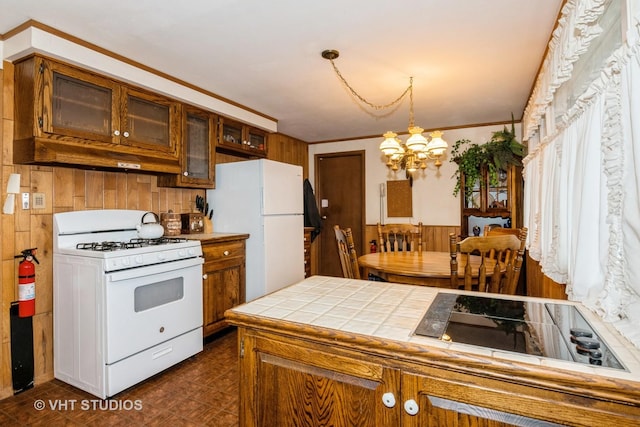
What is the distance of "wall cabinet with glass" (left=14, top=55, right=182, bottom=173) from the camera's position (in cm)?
210

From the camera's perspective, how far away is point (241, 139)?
3.79 m

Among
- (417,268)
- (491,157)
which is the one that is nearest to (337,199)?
(491,157)

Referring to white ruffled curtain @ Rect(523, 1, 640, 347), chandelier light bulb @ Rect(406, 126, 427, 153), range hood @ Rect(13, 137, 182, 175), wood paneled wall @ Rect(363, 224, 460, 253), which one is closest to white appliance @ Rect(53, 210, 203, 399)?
range hood @ Rect(13, 137, 182, 175)

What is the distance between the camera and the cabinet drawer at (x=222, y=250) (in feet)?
9.73

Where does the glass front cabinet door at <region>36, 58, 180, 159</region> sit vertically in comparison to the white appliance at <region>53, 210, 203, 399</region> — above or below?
above

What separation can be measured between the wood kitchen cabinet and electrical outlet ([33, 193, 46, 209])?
44.2 inches

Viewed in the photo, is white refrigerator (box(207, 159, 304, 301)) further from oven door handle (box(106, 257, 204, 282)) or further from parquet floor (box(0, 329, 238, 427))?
parquet floor (box(0, 329, 238, 427))

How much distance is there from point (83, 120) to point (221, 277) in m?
1.64

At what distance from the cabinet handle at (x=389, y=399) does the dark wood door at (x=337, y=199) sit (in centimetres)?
437

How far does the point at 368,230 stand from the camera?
514 cm

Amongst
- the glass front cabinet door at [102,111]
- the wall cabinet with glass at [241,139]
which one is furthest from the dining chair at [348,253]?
the wall cabinet with glass at [241,139]

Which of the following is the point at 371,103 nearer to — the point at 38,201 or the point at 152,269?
the point at 152,269

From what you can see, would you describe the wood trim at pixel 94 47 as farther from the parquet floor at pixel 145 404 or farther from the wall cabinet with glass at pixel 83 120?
the parquet floor at pixel 145 404

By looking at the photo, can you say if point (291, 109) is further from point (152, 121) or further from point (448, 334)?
point (448, 334)
